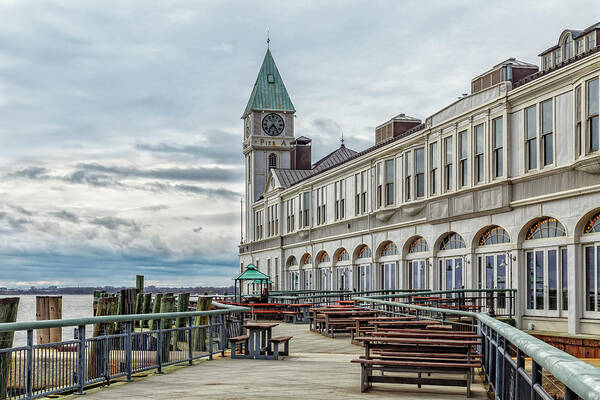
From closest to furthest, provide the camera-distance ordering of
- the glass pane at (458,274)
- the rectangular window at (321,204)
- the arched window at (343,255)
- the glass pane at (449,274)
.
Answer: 1. the glass pane at (458,274)
2. the glass pane at (449,274)
3. the arched window at (343,255)
4. the rectangular window at (321,204)

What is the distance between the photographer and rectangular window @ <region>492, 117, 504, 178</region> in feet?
99.5

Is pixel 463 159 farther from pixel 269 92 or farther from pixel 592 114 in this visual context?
pixel 269 92

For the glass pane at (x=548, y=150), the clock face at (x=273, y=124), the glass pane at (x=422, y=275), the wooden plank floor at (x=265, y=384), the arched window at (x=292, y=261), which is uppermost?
the clock face at (x=273, y=124)

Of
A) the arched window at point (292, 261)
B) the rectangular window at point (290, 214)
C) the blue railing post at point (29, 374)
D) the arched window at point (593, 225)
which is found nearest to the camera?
the blue railing post at point (29, 374)

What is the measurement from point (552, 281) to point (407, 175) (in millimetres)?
12790

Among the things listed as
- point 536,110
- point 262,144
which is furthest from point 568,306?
point 262,144

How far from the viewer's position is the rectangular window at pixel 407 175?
38562 mm

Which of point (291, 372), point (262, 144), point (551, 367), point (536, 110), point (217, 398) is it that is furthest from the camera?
point (262, 144)

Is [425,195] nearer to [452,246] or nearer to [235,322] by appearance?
[452,246]

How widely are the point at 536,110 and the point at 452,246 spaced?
8550mm

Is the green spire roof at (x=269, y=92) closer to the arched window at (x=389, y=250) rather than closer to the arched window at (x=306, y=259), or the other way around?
the arched window at (x=306, y=259)

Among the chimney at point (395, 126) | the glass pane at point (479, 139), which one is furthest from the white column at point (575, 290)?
the chimney at point (395, 126)

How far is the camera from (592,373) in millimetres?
3811

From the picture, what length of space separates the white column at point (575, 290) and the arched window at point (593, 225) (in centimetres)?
57
